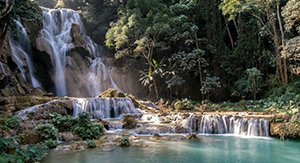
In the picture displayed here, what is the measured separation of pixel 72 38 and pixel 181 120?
1276 centimetres

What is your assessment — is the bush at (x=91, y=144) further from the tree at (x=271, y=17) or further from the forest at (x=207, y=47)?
the tree at (x=271, y=17)

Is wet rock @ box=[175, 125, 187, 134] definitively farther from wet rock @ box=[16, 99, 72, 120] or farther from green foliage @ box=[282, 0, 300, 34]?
green foliage @ box=[282, 0, 300, 34]

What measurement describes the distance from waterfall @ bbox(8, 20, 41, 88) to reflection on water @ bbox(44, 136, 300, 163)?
1198cm

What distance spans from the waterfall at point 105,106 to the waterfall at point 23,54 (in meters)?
5.49

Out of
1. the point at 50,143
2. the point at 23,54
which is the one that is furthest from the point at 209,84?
the point at 50,143

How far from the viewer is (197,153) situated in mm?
9992

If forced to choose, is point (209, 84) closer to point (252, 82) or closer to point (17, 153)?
point (252, 82)

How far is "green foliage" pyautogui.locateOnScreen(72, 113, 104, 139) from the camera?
39.6ft

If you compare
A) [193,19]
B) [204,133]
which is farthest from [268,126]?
[193,19]

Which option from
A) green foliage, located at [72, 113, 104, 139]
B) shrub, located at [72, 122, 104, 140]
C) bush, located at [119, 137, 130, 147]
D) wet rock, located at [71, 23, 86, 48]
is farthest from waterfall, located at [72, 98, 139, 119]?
wet rock, located at [71, 23, 86, 48]

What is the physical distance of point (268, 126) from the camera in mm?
13047

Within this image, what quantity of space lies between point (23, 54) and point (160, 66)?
9584 millimetres

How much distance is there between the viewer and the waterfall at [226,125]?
13.3m

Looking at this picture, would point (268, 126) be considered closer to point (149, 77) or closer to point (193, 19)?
point (149, 77)
